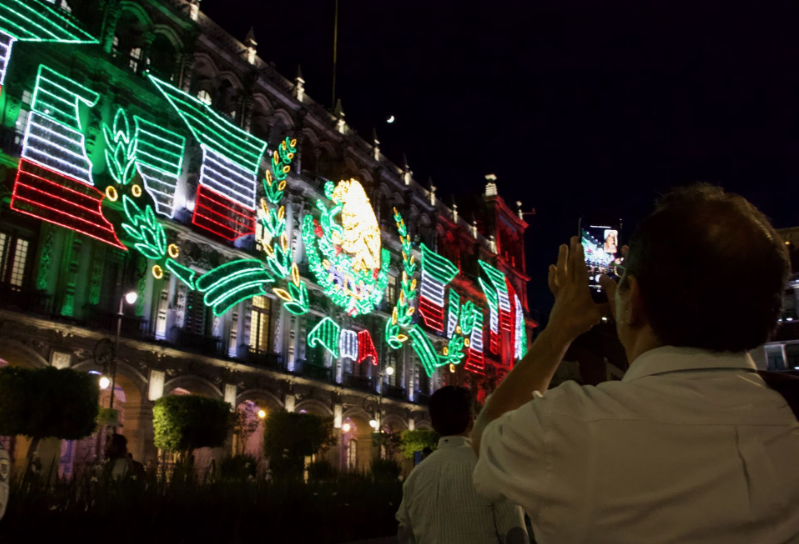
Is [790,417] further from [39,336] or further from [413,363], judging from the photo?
[413,363]

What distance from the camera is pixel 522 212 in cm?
5456

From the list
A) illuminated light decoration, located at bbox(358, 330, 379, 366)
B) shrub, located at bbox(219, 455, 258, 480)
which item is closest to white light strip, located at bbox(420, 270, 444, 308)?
illuminated light decoration, located at bbox(358, 330, 379, 366)

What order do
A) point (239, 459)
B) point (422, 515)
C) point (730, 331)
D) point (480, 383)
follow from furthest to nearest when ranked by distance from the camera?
point (480, 383) → point (239, 459) → point (422, 515) → point (730, 331)

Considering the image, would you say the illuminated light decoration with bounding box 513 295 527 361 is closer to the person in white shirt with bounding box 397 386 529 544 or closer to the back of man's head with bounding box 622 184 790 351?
the person in white shirt with bounding box 397 386 529 544

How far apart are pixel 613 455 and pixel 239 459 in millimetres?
11208

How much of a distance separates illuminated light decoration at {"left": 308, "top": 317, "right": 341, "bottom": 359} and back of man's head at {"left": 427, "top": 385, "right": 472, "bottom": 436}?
24371 mm

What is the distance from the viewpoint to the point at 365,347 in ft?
102

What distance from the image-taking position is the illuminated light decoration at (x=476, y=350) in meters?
38.7

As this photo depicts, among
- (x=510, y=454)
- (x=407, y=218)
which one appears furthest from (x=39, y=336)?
(x=407, y=218)

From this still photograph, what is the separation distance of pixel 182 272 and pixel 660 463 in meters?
22.5

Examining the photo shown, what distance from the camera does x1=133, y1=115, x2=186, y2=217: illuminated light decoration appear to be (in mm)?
21047

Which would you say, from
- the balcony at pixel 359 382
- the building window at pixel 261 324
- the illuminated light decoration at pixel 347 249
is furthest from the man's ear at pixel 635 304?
the balcony at pixel 359 382

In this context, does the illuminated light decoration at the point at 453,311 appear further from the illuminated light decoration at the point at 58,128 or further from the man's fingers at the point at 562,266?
the man's fingers at the point at 562,266

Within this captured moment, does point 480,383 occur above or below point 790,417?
above
